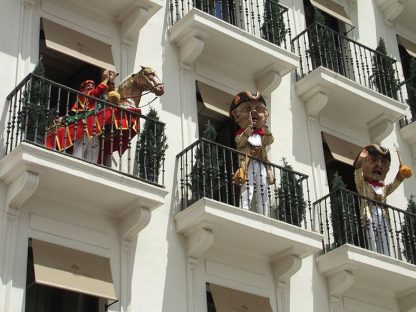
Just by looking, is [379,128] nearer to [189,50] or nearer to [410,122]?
[410,122]

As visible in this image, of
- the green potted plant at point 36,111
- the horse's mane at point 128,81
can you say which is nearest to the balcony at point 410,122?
the horse's mane at point 128,81

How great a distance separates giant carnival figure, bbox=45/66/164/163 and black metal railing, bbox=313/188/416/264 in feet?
13.0

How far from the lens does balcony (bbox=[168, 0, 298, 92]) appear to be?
15.8m

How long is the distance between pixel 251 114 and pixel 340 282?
3230 mm

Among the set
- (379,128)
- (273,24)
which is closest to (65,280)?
(273,24)

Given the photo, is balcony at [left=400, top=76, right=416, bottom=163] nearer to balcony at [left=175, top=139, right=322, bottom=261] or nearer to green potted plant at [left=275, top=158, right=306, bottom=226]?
balcony at [left=175, top=139, right=322, bottom=261]

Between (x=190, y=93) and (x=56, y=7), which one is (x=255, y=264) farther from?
(x=56, y=7)

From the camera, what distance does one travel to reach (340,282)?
15297mm

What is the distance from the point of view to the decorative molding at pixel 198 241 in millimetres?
13742

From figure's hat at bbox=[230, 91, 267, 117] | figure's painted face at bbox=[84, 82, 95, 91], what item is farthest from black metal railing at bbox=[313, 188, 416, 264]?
figure's painted face at bbox=[84, 82, 95, 91]

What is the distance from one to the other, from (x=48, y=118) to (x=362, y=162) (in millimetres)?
6542

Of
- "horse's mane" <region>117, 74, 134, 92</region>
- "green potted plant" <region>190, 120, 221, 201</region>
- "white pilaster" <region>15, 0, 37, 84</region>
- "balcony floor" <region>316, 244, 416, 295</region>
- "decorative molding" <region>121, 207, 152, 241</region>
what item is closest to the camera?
"decorative molding" <region>121, 207, 152, 241</region>

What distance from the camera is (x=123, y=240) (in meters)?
13.4

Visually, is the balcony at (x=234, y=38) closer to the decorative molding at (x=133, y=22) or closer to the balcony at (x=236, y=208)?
the decorative molding at (x=133, y=22)
